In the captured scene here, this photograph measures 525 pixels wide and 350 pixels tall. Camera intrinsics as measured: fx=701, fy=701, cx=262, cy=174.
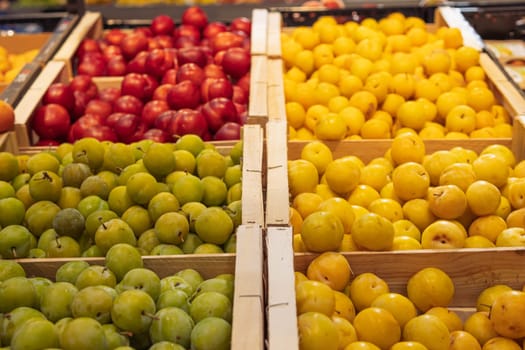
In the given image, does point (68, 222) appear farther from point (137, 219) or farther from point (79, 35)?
point (79, 35)

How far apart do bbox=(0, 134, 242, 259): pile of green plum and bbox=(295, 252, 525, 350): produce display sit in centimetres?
32

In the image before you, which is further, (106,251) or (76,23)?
(76,23)

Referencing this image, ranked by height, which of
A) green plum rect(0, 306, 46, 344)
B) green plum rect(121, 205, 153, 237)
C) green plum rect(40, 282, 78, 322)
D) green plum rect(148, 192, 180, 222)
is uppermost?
green plum rect(148, 192, 180, 222)

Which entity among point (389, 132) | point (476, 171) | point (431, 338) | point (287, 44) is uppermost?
point (287, 44)

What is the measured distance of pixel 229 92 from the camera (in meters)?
2.96

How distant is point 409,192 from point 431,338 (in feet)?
2.02

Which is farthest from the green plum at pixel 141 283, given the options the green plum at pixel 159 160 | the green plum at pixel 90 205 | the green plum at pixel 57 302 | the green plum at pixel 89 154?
the green plum at pixel 89 154

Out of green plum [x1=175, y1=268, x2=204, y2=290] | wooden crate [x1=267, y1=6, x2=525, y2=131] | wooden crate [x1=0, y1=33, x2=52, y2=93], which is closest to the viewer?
green plum [x1=175, y1=268, x2=204, y2=290]

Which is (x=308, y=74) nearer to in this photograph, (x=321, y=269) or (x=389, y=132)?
(x=389, y=132)

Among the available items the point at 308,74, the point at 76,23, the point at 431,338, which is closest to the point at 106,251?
the point at 431,338

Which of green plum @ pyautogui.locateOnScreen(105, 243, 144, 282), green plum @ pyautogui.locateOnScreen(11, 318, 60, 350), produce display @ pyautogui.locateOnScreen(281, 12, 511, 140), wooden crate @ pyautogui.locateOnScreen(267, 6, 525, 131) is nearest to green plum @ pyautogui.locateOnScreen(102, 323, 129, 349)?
green plum @ pyautogui.locateOnScreen(11, 318, 60, 350)

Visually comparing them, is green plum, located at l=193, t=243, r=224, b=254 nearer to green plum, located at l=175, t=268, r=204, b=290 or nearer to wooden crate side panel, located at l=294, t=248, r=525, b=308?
green plum, located at l=175, t=268, r=204, b=290

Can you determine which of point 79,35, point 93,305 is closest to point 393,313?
point 93,305

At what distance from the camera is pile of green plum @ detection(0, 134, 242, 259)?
75.6 inches
